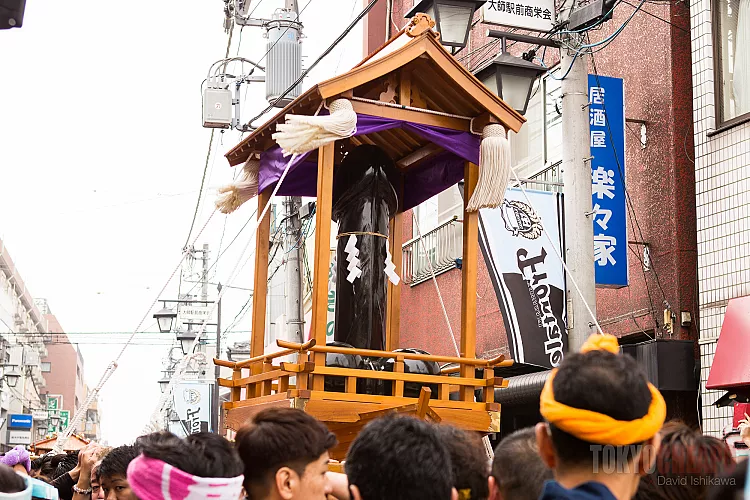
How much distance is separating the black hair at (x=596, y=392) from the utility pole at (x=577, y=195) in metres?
6.27

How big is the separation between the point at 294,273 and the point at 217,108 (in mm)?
3498

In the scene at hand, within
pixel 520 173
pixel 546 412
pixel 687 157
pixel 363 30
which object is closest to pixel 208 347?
pixel 363 30

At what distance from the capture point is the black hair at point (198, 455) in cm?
336

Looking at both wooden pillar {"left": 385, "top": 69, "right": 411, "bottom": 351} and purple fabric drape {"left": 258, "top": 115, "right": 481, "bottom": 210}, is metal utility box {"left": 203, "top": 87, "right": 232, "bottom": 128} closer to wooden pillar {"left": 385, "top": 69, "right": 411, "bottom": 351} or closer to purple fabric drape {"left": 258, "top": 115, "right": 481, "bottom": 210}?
purple fabric drape {"left": 258, "top": 115, "right": 481, "bottom": 210}

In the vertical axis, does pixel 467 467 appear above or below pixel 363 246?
below

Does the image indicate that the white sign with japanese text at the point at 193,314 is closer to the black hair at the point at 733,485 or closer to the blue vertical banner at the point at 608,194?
the blue vertical banner at the point at 608,194

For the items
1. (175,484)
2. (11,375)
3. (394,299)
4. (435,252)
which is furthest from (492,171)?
(11,375)

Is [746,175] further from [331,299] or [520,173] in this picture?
[331,299]

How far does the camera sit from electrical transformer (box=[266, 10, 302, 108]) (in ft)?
56.2

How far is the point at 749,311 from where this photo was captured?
998cm

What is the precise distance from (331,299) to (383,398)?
10.5 m

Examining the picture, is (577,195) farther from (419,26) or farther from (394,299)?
(419,26)

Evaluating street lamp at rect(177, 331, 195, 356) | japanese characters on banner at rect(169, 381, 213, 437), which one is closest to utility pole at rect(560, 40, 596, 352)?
street lamp at rect(177, 331, 195, 356)

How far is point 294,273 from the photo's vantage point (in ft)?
55.3
